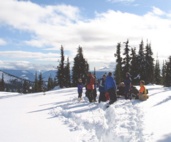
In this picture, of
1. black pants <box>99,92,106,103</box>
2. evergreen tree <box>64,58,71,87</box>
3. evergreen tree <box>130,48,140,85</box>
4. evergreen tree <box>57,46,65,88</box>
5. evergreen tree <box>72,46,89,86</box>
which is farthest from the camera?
evergreen tree <box>64,58,71,87</box>

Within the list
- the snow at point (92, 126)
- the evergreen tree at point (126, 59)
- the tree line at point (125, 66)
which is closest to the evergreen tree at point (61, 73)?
the tree line at point (125, 66)

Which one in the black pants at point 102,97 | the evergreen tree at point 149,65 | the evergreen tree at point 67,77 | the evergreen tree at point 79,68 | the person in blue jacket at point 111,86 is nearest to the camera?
the person in blue jacket at point 111,86

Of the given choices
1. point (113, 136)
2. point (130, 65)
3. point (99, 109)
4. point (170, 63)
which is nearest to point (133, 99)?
point (99, 109)

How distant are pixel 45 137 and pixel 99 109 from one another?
7.10 m

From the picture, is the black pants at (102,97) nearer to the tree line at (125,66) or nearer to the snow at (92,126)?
the snow at (92,126)

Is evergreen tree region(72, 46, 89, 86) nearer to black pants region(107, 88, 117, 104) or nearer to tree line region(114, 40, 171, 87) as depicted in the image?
tree line region(114, 40, 171, 87)

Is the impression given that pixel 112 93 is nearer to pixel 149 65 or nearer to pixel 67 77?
pixel 149 65

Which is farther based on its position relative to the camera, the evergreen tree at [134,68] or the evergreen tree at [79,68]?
the evergreen tree at [79,68]

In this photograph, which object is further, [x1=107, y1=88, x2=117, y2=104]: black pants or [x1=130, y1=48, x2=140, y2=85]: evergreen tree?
[x1=130, y1=48, x2=140, y2=85]: evergreen tree

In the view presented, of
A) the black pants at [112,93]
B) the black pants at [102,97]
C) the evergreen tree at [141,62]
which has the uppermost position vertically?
the evergreen tree at [141,62]

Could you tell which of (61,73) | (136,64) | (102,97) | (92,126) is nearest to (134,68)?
(136,64)

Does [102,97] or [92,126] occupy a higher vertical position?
[102,97]

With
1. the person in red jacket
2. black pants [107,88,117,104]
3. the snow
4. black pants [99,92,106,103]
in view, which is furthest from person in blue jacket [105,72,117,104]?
the snow

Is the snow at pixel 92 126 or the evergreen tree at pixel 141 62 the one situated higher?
the evergreen tree at pixel 141 62
